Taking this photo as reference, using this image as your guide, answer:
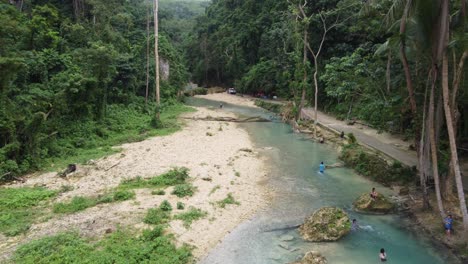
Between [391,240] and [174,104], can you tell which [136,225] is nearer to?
[391,240]

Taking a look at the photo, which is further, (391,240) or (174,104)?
(174,104)

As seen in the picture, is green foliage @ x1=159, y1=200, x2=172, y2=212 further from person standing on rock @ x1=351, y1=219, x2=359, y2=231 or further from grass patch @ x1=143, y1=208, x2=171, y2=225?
person standing on rock @ x1=351, y1=219, x2=359, y2=231

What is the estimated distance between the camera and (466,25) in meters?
14.8

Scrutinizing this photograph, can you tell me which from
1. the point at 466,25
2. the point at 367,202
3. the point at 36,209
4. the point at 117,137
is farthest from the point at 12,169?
the point at 466,25

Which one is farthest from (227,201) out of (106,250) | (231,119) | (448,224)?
(231,119)

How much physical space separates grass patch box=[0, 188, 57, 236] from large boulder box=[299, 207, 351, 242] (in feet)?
38.3

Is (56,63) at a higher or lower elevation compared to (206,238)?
higher

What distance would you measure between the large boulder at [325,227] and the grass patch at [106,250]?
5313 mm

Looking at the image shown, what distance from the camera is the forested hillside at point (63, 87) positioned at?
2103 centimetres

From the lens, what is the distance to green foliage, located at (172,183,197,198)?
18.9m

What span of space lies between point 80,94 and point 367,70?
73.8 ft

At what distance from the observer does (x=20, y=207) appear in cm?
1630

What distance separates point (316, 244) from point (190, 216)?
5.77 metres

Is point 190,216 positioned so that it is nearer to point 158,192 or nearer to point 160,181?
point 158,192
